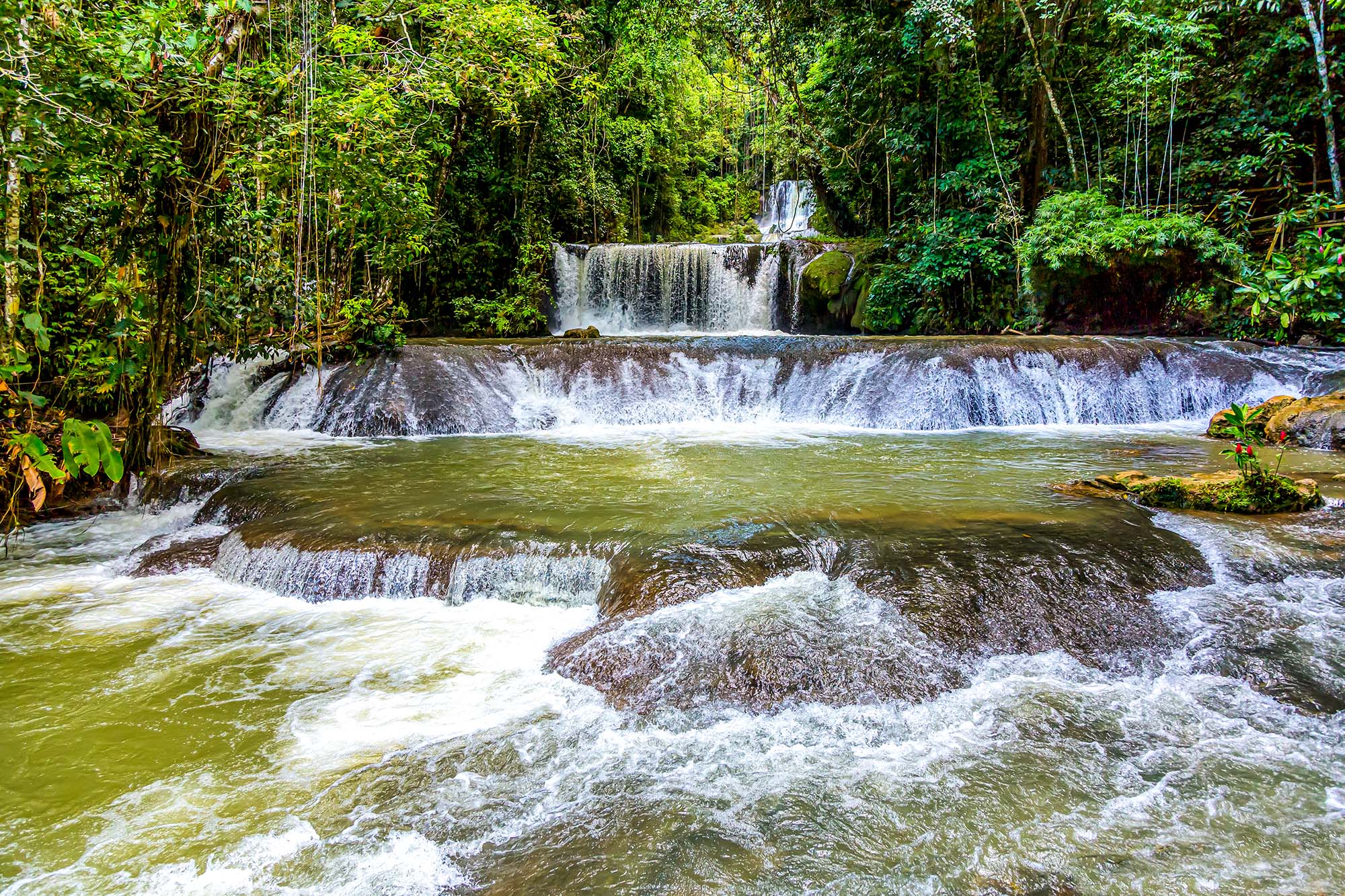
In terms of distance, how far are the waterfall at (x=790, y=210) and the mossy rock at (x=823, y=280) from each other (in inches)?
272

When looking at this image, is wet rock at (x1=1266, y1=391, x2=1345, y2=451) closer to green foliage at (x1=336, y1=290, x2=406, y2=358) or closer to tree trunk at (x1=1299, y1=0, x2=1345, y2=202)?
tree trunk at (x1=1299, y1=0, x2=1345, y2=202)

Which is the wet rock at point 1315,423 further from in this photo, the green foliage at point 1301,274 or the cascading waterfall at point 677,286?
the cascading waterfall at point 677,286

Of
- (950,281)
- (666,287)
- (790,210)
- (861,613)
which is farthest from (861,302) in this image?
(861,613)

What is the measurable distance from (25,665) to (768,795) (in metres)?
3.72

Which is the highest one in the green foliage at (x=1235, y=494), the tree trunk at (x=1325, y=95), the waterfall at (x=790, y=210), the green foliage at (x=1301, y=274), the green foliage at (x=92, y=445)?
the waterfall at (x=790, y=210)

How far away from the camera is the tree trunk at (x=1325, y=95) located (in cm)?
942

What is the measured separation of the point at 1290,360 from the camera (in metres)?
9.53

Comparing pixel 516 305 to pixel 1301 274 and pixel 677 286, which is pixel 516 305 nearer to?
pixel 677 286

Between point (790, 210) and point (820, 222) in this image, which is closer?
point (820, 222)

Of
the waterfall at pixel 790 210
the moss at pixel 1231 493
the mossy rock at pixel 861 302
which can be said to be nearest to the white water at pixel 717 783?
the moss at pixel 1231 493

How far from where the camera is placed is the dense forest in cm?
440

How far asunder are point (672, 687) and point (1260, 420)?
791 centimetres

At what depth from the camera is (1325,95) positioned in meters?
9.85

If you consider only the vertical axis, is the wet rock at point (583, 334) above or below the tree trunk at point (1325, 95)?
below
